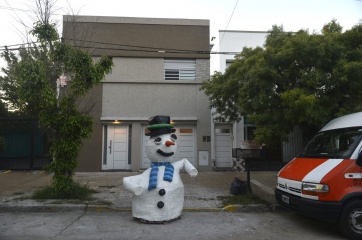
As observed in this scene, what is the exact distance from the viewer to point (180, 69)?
14688 millimetres

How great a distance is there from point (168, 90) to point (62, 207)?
7944mm

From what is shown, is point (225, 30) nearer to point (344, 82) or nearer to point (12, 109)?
point (344, 82)

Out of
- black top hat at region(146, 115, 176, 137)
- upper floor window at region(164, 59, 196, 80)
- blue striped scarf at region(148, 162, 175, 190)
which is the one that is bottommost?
blue striped scarf at region(148, 162, 175, 190)

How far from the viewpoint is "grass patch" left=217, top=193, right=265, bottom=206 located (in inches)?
314

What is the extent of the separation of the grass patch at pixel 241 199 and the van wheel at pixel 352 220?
261cm

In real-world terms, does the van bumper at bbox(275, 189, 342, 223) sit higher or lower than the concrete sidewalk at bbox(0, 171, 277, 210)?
higher

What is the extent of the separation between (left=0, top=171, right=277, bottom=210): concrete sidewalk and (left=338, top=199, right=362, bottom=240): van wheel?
240cm

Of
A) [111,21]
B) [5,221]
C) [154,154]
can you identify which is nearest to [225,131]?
[111,21]

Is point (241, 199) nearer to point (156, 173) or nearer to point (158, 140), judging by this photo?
point (156, 173)

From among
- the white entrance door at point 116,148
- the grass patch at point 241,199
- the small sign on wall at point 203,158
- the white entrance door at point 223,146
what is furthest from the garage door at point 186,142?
the grass patch at point 241,199

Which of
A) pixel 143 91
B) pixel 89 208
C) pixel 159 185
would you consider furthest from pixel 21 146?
pixel 159 185

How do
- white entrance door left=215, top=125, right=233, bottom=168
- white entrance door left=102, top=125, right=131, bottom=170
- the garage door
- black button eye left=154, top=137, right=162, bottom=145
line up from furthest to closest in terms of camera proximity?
white entrance door left=215, top=125, right=233, bottom=168 → the garage door → white entrance door left=102, top=125, right=131, bottom=170 → black button eye left=154, top=137, right=162, bottom=145

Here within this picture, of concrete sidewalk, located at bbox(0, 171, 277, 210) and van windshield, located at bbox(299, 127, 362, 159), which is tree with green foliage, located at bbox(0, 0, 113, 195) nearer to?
concrete sidewalk, located at bbox(0, 171, 277, 210)

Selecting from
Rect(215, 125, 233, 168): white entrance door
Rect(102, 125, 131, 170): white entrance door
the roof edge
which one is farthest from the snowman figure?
the roof edge
